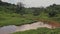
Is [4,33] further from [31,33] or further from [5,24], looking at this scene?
[5,24]

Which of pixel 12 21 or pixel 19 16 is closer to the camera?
pixel 12 21

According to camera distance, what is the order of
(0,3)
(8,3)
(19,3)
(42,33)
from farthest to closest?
(19,3) → (8,3) → (0,3) → (42,33)

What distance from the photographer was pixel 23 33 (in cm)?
2972

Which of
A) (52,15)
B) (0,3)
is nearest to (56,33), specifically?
(52,15)

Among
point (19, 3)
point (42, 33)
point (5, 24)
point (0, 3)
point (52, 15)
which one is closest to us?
point (42, 33)

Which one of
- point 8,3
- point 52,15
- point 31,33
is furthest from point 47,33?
point 8,3

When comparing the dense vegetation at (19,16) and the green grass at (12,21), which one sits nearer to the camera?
the green grass at (12,21)

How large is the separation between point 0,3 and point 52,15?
31.7 meters

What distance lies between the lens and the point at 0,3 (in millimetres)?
85875

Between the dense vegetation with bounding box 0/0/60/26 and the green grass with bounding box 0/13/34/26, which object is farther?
the dense vegetation with bounding box 0/0/60/26

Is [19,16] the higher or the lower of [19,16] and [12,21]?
the lower

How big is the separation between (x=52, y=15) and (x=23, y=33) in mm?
38801

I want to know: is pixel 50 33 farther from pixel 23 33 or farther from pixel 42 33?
pixel 23 33

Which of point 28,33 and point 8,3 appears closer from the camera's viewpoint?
point 28,33
